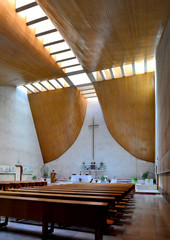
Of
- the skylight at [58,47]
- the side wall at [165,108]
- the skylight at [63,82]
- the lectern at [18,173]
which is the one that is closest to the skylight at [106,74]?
the skylight at [63,82]

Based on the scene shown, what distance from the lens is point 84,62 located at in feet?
38.3

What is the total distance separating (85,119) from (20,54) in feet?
32.9

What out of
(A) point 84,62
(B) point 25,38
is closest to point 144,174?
(A) point 84,62

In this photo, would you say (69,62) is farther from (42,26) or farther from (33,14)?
(33,14)

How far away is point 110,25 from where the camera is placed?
313 inches

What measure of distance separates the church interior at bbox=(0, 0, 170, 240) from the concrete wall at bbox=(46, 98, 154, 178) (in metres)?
0.08

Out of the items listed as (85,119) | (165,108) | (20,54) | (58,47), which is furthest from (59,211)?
(85,119)

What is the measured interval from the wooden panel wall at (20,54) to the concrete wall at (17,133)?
1.61m

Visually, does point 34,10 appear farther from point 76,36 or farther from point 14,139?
point 14,139

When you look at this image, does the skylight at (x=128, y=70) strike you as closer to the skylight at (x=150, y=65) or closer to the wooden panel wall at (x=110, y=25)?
the skylight at (x=150, y=65)

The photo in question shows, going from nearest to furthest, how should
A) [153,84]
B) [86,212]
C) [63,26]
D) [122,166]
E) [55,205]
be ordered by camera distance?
[86,212] → [55,205] → [63,26] → [153,84] → [122,166]

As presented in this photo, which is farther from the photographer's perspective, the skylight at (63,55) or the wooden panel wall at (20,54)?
the skylight at (63,55)

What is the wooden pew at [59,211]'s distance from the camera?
200 centimetres

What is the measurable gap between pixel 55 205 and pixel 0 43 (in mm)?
8493
